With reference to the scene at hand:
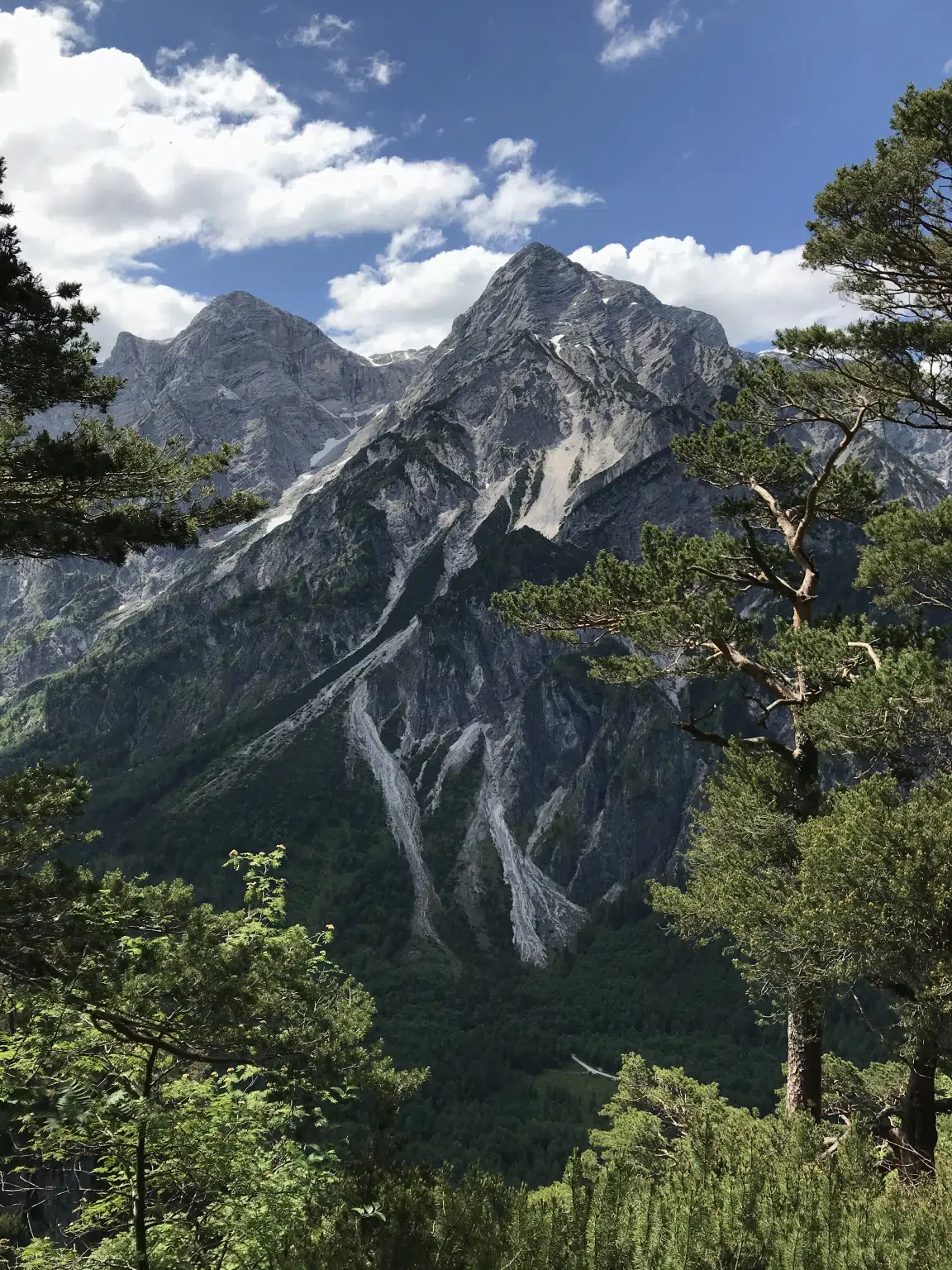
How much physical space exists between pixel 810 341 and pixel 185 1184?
60.5 ft

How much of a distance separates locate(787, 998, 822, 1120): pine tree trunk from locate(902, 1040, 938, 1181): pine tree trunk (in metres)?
1.57

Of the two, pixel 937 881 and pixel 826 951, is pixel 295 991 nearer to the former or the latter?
pixel 826 951

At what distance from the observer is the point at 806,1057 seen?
46.2ft

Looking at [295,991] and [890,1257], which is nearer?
[890,1257]

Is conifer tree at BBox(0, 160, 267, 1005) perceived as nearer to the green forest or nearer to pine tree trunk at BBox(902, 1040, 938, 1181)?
the green forest

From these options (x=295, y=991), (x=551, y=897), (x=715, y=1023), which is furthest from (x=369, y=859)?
(x=295, y=991)

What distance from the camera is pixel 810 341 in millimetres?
15672

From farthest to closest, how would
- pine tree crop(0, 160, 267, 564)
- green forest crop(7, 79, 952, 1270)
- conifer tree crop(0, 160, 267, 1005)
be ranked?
pine tree crop(0, 160, 267, 564), conifer tree crop(0, 160, 267, 1005), green forest crop(7, 79, 952, 1270)

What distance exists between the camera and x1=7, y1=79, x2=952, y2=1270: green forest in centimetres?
768

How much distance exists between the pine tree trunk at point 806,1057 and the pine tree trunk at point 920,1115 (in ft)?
5.14

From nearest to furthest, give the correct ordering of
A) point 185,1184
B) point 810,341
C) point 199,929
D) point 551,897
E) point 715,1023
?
point 185,1184 → point 199,929 → point 810,341 → point 715,1023 → point 551,897

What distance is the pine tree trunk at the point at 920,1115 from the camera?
11938 millimetres

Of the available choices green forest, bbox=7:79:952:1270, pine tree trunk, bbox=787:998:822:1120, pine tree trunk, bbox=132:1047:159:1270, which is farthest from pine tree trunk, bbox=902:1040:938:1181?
pine tree trunk, bbox=132:1047:159:1270

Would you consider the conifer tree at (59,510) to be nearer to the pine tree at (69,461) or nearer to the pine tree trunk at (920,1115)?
the pine tree at (69,461)
